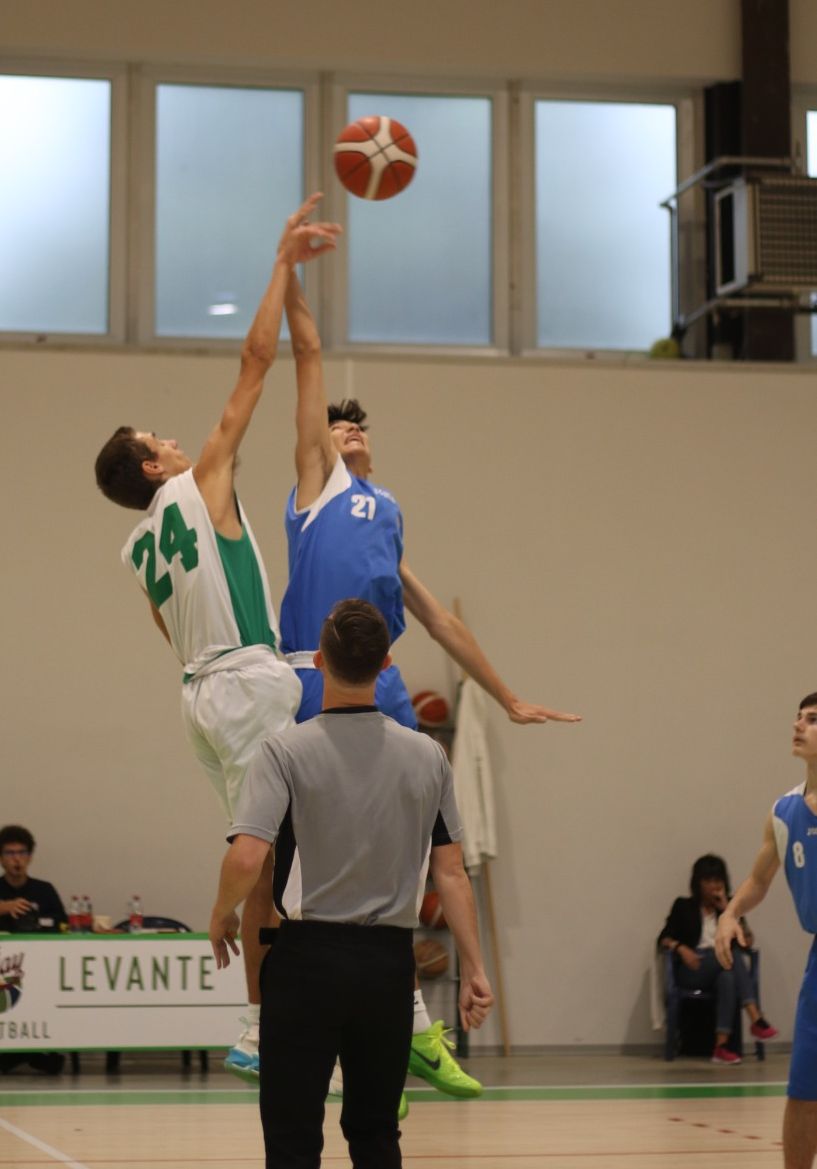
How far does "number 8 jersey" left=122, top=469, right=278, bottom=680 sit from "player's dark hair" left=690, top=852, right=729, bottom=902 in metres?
6.53

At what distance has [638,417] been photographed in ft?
39.9

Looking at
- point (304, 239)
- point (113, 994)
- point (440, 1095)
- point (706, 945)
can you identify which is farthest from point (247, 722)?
point (706, 945)

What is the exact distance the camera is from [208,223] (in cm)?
1211

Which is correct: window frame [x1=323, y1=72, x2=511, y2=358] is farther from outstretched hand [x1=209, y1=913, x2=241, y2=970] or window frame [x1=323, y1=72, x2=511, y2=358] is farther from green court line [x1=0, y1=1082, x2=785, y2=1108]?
outstretched hand [x1=209, y1=913, x2=241, y2=970]

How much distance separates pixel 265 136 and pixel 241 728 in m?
7.86

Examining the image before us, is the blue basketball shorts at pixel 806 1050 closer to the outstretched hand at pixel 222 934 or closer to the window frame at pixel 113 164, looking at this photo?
the outstretched hand at pixel 222 934

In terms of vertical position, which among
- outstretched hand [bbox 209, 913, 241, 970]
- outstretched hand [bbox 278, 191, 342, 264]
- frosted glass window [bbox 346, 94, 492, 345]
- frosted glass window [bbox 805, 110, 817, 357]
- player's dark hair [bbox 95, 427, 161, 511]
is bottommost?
outstretched hand [bbox 209, 913, 241, 970]

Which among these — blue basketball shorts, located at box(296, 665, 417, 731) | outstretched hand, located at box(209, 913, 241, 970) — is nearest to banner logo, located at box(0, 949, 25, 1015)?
blue basketball shorts, located at box(296, 665, 417, 731)

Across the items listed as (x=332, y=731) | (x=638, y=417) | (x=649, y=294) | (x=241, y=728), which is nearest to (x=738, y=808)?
(x=638, y=417)

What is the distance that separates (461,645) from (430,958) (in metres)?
5.73

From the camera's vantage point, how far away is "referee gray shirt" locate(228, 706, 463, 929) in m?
4.15

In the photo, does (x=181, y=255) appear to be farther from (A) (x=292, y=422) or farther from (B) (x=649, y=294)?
(B) (x=649, y=294)

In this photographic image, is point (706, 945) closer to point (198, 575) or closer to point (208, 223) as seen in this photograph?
point (208, 223)

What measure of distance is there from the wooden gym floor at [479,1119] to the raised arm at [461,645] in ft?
6.31
